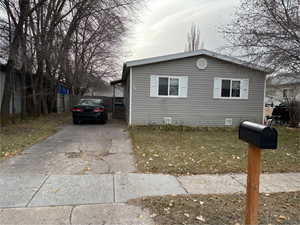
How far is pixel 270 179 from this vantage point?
391 cm

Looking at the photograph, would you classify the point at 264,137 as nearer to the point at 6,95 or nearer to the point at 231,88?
the point at 231,88

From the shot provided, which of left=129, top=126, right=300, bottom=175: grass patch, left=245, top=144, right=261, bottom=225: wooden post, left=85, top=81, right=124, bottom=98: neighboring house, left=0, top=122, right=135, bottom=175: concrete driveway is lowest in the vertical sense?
left=0, top=122, right=135, bottom=175: concrete driveway

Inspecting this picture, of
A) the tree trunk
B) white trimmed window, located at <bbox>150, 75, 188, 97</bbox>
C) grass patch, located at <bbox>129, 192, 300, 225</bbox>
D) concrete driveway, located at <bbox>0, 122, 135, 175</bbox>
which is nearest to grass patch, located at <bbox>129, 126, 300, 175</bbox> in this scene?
concrete driveway, located at <bbox>0, 122, 135, 175</bbox>

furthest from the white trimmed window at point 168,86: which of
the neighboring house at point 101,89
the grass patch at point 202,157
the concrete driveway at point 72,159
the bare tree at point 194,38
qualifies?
the bare tree at point 194,38

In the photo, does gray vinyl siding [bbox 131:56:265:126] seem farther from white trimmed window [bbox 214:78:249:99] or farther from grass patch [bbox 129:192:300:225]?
grass patch [bbox 129:192:300:225]

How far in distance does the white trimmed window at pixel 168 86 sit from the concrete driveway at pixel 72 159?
12.6ft

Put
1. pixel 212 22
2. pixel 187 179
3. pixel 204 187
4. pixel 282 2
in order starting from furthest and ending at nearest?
pixel 212 22
pixel 282 2
pixel 187 179
pixel 204 187

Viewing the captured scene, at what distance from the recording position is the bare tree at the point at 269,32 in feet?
24.5

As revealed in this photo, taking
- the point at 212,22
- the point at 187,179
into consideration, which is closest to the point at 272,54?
the point at 212,22

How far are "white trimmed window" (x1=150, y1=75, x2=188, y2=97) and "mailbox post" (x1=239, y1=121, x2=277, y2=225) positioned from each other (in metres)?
8.13

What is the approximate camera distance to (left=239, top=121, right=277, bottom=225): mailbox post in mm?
1815

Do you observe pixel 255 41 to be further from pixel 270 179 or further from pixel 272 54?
pixel 270 179

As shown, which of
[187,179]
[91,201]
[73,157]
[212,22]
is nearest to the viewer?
[91,201]

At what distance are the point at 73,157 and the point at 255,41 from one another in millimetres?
7811
